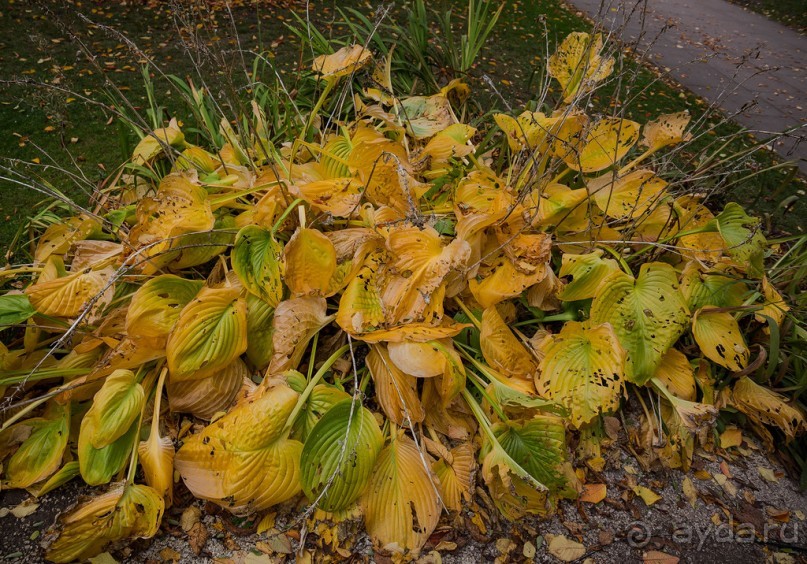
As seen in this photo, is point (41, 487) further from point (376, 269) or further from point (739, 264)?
point (739, 264)

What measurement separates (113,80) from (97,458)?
2925 millimetres

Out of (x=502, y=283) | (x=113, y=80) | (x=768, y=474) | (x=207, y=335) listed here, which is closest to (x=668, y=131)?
(x=502, y=283)

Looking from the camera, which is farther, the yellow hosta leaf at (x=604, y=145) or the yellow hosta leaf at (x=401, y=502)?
the yellow hosta leaf at (x=604, y=145)

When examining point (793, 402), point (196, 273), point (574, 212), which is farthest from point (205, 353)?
point (793, 402)

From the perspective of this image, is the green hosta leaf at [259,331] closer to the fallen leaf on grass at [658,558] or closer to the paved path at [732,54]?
the fallen leaf on grass at [658,558]

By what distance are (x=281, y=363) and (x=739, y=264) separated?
63.1 inches

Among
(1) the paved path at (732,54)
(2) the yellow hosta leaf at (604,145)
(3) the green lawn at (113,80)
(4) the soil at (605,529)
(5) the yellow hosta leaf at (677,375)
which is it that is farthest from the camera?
(1) the paved path at (732,54)

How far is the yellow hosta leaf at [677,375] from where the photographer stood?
69.0 inches

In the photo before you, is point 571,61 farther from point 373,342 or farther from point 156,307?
point 156,307

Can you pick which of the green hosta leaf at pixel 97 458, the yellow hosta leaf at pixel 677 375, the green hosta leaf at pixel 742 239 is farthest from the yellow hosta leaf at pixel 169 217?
the green hosta leaf at pixel 742 239

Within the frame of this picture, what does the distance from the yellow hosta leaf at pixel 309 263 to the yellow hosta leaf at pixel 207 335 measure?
→ 201 mm

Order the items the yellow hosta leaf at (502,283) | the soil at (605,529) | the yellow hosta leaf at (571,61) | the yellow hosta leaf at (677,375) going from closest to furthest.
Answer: the soil at (605,529)
the yellow hosta leaf at (502,283)
the yellow hosta leaf at (677,375)
the yellow hosta leaf at (571,61)

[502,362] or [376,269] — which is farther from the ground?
[376,269]

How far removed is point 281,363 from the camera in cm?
155
